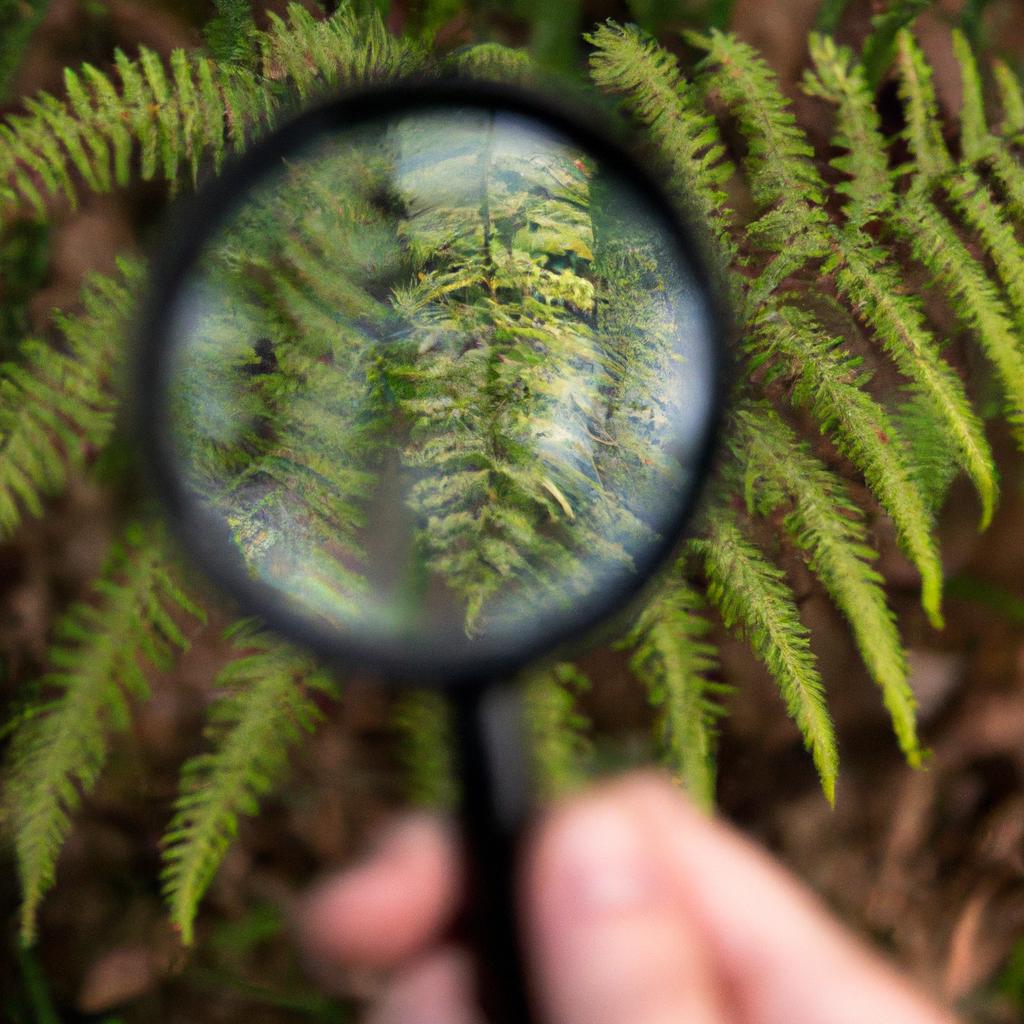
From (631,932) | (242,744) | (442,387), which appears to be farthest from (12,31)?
(631,932)

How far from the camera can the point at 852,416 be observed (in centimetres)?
157

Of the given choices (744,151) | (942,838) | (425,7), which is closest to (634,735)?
(942,838)

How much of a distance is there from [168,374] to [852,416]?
46.1 inches

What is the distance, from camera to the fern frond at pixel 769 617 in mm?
1484

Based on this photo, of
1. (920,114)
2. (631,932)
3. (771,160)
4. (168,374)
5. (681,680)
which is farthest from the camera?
(920,114)

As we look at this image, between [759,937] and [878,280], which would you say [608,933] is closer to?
[759,937]

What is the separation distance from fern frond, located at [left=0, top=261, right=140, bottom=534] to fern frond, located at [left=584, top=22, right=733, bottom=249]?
95 cm

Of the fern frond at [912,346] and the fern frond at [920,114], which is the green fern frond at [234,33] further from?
the fern frond at [920,114]

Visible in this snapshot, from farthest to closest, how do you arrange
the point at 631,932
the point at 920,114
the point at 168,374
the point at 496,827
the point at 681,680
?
the point at 920,114 → the point at 681,680 → the point at 631,932 → the point at 168,374 → the point at 496,827

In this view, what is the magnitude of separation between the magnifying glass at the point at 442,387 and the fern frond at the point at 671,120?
21cm

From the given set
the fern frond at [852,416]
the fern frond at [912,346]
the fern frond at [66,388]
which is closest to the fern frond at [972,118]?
the fern frond at [912,346]

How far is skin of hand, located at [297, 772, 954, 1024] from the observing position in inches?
53.7

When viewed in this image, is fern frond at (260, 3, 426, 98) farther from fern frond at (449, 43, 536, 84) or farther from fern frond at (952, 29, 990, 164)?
fern frond at (952, 29, 990, 164)

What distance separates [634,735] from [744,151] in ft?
4.47
